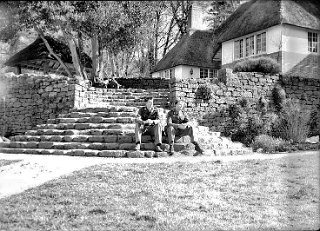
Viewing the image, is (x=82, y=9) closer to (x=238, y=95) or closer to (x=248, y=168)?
(x=248, y=168)

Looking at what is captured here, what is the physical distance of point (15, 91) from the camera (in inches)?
589

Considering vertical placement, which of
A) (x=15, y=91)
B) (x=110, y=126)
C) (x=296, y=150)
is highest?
(x=15, y=91)

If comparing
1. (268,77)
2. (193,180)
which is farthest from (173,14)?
(268,77)

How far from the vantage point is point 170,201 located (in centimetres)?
486

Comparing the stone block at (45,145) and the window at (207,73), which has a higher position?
the window at (207,73)

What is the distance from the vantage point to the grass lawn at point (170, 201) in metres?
3.91

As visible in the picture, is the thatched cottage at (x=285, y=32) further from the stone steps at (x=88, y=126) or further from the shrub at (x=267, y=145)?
the stone steps at (x=88, y=126)

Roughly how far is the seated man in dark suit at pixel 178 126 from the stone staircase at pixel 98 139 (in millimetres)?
174

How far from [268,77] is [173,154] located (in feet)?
22.4

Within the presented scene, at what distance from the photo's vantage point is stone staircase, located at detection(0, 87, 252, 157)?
31.7 ft

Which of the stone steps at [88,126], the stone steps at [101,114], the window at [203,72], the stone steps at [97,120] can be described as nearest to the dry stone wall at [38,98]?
the stone steps at [101,114]

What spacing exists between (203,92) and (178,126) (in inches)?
155

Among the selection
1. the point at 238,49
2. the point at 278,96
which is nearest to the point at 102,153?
the point at 278,96

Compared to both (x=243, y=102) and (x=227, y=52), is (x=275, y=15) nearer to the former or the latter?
(x=227, y=52)
